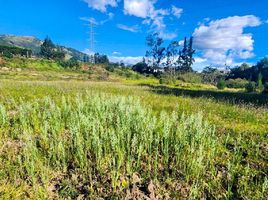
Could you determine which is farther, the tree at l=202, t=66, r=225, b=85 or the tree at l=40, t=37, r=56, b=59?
the tree at l=40, t=37, r=56, b=59

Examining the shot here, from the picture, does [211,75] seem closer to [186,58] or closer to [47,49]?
[186,58]

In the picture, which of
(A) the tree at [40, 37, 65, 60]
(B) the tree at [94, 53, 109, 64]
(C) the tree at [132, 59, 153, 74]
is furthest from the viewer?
(B) the tree at [94, 53, 109, 64]

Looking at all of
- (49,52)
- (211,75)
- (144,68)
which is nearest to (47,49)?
(49,52)

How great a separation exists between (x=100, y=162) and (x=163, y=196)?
3.85 feet

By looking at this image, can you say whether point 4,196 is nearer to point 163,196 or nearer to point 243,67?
point 163,196

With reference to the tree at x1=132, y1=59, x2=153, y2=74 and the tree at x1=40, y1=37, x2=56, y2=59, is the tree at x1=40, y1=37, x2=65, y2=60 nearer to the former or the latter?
the tree at x1=40, y1=37, x2=56, y2=59

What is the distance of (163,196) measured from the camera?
390 cm

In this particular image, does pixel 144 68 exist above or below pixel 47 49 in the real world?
below

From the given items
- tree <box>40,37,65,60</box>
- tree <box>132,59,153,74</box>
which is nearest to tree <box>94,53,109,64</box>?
tree <box>40,37,65,60</box>

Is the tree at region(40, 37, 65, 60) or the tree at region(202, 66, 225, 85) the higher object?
the tree at region(40, 37, 65, 60)

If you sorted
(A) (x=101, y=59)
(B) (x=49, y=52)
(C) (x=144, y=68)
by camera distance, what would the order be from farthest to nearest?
(A) (x=101, y=59), (B) (x=49, y=52), (C) (x=144, y=68)

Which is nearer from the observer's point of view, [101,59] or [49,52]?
[49,52]

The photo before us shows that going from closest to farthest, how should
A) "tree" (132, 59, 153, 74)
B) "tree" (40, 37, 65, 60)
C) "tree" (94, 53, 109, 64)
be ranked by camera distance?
"tree" (132, 59, 153, 74) < "tree" (40, 37, 65, 60) < "tree" (94, 53, 109, 64)

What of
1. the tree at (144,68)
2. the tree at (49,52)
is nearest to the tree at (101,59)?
the tree at (49,52)
